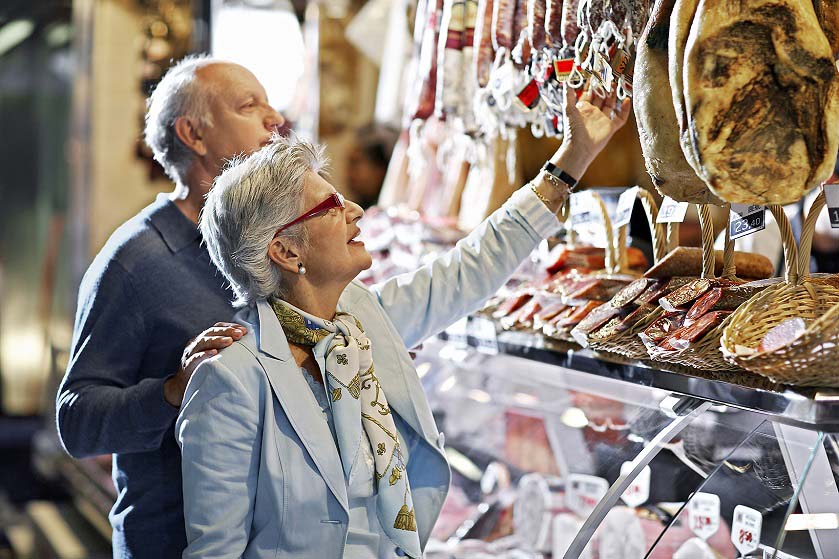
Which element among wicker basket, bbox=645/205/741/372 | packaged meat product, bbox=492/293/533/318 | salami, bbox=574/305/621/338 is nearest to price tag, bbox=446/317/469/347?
packaged meat product, bbox=492/293/533/318

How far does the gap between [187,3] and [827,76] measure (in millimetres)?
5818

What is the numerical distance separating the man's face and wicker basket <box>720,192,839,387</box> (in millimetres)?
1241

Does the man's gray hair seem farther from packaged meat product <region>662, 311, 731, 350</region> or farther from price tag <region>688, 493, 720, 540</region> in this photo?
price tag <region>688, 493, 720, 540</region>

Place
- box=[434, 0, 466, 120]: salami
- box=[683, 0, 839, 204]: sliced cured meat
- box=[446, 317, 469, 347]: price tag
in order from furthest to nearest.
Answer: box=[434, 0, 466, 120]: salami < box=[446, 317, 469, 347]: price tag < box=[683, 0, 839, 204]: sliced cured meat

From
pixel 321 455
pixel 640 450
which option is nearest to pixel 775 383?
pixel 640 450

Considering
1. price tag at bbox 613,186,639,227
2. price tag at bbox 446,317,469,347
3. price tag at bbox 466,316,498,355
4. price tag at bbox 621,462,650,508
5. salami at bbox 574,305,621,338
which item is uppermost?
price tag at bbox 613,186,639,227

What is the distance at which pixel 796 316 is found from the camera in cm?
149

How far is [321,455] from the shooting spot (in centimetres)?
180

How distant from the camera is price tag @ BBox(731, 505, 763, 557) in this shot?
A: 171cm

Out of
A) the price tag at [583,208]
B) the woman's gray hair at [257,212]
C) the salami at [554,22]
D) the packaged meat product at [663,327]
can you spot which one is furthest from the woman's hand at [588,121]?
A: the woman's gray hair at [257,212]

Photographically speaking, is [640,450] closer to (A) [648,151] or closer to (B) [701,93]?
(A) [648,151]

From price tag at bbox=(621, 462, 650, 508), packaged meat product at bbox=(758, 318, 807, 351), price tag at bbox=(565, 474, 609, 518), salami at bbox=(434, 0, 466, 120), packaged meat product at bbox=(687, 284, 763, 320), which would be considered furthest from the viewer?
salami at bbox=(434, 0, 466, 120)

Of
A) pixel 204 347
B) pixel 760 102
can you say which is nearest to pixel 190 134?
pixel 204 347

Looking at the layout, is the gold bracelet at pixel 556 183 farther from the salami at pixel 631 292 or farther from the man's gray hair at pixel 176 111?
the man's gray hair at pixel 176 111
